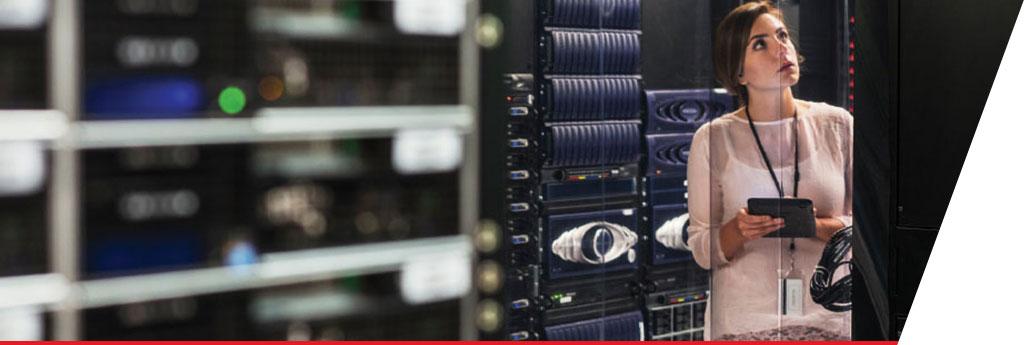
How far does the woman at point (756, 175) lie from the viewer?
152 inches

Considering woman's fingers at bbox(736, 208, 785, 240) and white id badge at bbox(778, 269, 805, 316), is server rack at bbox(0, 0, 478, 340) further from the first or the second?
white id badge at bbox(778, 269, 805, 316)

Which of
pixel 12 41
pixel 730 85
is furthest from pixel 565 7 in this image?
pixel 12 41

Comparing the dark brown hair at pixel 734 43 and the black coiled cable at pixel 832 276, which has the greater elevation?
the dark brown hair at pixel 734 43

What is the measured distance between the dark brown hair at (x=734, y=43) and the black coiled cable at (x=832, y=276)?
0.53 meters

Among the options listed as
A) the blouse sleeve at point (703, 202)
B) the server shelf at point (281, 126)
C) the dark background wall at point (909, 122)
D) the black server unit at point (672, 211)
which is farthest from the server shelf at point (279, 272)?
the dark background wall at point (909, 122)

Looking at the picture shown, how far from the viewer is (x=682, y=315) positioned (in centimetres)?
391

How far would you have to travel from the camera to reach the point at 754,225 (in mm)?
3881

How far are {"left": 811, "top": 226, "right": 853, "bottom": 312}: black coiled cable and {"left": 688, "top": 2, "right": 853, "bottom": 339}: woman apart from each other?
0.12 feet

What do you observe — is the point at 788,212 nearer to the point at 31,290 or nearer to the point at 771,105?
the point at 771,105

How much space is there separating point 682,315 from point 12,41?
7.26 feet

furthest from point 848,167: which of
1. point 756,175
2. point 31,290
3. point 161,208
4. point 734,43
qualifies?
point 31,290

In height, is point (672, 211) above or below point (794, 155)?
below

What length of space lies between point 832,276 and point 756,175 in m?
0.41

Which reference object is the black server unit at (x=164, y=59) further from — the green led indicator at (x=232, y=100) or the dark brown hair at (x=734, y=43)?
the dark brown hair at (x=734, y=43)
